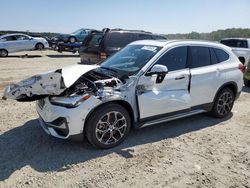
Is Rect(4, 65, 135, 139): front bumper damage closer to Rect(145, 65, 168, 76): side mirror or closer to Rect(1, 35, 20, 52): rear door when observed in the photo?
Rect(145, 65, 168, 76): side mirror

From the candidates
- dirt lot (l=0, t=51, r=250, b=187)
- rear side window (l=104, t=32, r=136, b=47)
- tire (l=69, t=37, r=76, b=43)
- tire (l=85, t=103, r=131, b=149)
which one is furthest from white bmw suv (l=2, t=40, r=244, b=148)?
tire (l=69, t=37, r=76, b=43)

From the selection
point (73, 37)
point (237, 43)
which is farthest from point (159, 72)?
point (73, 37)

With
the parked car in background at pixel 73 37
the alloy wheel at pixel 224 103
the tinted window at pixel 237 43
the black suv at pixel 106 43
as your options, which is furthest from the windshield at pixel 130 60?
the parked car in background at pixel 73 37

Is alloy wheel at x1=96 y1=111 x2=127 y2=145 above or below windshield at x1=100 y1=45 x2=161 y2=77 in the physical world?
below

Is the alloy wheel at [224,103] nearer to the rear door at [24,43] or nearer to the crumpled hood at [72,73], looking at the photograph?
the crumpled hood at [72,73]

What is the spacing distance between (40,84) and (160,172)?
2.25m

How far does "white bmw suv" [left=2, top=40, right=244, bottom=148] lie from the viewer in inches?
168

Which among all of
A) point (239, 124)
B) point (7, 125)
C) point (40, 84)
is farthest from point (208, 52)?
point (7, 125)

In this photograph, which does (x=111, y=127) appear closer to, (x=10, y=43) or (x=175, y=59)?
(x=175, y=59)

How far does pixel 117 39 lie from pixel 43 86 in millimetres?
6635

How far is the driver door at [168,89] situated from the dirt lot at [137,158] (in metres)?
0.53

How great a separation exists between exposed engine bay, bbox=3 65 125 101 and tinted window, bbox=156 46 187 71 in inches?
39.4

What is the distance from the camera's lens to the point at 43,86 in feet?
14.3

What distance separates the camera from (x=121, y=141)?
15.4 feet
